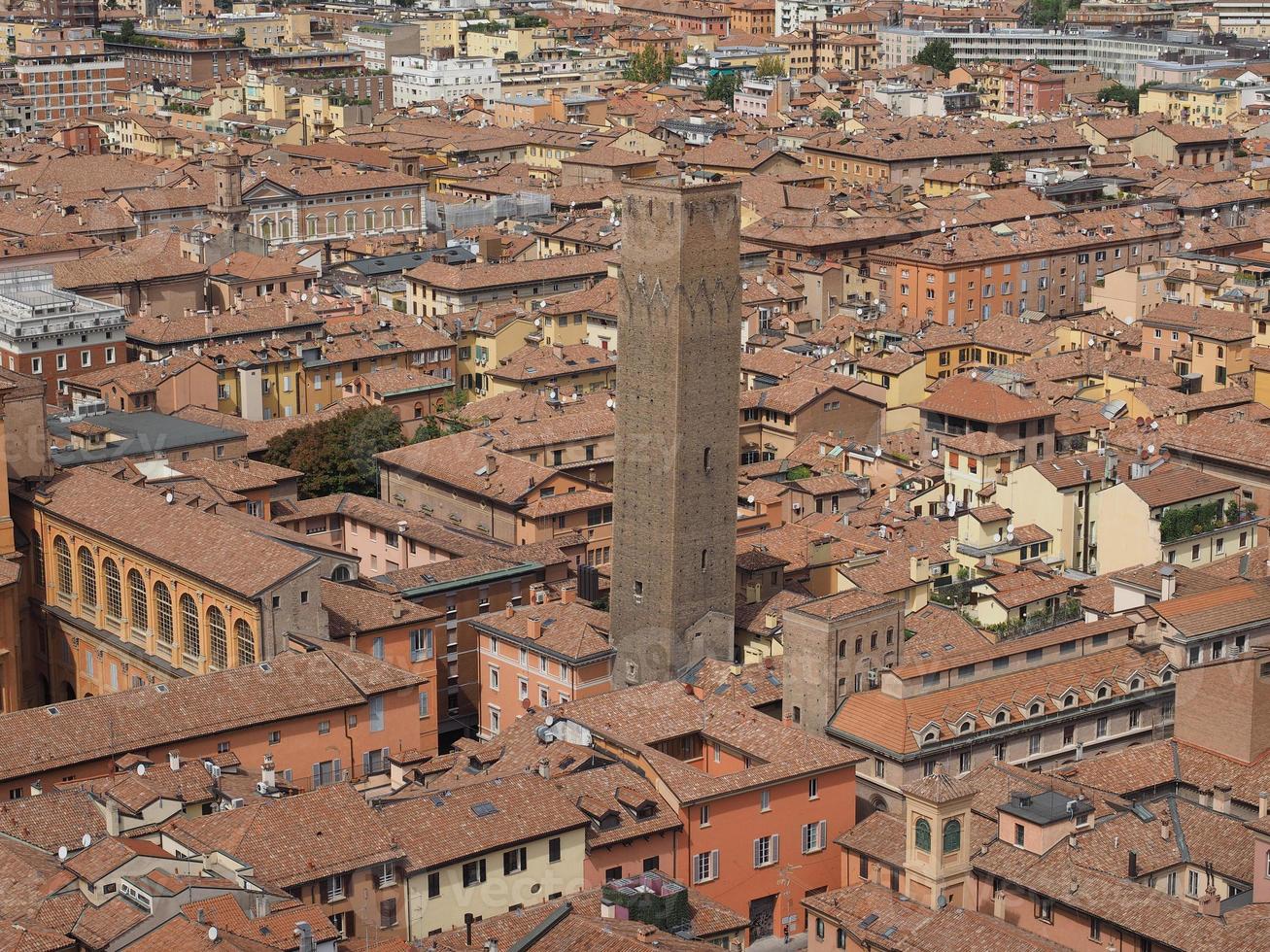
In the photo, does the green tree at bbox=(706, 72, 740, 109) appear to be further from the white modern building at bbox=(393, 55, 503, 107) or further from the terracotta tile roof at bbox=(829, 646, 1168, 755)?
the terracotta tile roof at bbox=(829, 646, 1168, 755)

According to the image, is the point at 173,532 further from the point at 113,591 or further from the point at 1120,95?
the point at 1120,95

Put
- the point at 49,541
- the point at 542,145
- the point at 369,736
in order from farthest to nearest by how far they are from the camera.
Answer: the point at 542,145, the point at 49,541, the point at 369,736

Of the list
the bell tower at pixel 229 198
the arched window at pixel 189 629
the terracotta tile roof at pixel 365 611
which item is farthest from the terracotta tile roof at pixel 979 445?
A: the bell tower at pixel 229 198

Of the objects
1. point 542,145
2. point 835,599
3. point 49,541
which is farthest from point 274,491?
point 542,145

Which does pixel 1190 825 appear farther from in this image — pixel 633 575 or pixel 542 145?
pixel 542 145

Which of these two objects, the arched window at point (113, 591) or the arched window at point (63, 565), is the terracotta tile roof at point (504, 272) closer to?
the arched window at point (63, 565)

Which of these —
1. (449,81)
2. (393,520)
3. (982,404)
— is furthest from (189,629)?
(449,81)
